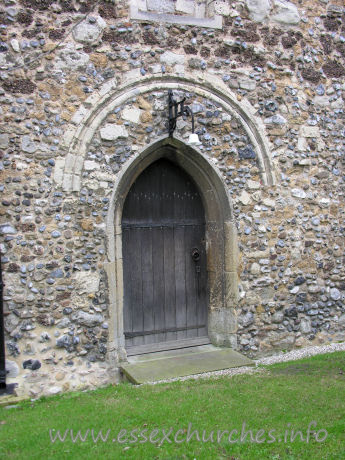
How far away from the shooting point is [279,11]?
20.0 ft

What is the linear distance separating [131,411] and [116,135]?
9.56ft

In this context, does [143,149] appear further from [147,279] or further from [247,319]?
[247,319]

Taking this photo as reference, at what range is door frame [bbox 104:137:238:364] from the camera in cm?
532

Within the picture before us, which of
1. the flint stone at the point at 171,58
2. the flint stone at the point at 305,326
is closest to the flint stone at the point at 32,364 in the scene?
the flint stone at the point at 305,326

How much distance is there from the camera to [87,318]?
5.16 m

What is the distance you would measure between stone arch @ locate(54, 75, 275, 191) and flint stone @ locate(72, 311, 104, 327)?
4.48 feet

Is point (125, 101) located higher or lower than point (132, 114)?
higher

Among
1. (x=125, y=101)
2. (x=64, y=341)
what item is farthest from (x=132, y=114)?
(x=64, y=341)

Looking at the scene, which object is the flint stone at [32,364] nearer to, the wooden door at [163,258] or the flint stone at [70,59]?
the wooden door at [163,258]

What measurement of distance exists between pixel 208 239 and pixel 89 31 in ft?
9.43

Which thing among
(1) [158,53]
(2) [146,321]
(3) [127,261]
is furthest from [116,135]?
(2) [146,321]

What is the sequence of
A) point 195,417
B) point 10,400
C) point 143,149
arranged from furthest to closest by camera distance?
point 143,149
point 10,400
point 195,417

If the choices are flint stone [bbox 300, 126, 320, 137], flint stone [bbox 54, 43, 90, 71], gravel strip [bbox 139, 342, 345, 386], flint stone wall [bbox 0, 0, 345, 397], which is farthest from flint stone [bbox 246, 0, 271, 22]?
gravel strip [bbox 139, 342, 345, 386]

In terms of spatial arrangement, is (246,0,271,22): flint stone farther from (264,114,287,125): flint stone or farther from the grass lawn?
the grass lawn
